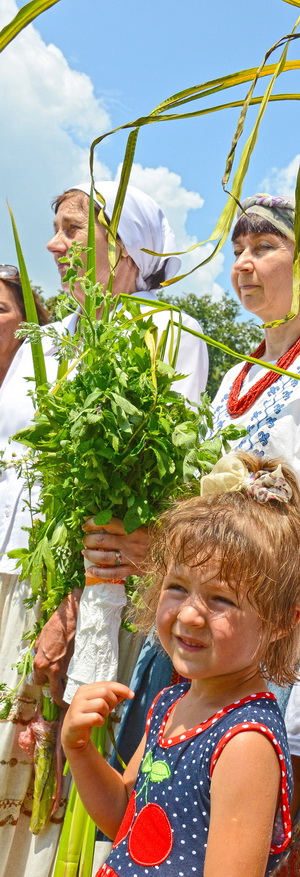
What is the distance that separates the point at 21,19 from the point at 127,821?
1.47 meters

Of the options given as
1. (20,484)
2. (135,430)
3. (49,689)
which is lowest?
(49,689)

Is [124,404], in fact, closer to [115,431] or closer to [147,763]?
[115,431]

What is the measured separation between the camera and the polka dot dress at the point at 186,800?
146 centimetres

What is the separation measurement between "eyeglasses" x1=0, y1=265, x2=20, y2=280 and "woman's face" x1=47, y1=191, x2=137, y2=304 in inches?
24.4

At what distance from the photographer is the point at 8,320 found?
3.70 meters

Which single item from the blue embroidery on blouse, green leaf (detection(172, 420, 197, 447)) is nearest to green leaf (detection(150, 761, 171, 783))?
green leaf (detection(172, 420, 197, 447))

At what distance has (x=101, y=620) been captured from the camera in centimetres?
214

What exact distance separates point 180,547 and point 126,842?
0.52m

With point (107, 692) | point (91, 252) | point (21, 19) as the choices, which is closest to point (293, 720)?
point (107, 692)

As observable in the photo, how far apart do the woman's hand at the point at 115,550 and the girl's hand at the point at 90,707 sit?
0.52 metres

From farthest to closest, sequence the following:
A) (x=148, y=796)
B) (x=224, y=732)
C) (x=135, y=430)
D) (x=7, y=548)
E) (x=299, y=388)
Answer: (x=7, y=548), (x=299, y=388), (x=135, y=430), (x=148, y=796), (x=224, y=732)

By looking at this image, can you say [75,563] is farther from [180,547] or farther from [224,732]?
[224,732]

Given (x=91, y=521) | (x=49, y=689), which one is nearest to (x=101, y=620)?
(x=91, y=521)

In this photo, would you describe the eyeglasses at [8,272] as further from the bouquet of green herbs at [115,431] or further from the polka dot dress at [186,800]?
the polka dot dress at [186,800]
